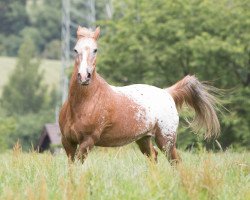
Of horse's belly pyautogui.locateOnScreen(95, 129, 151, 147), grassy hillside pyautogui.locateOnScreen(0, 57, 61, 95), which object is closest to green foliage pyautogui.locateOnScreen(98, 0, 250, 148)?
horse's belly pyautogui.locateOnScreen(95, 129, 151, 147)

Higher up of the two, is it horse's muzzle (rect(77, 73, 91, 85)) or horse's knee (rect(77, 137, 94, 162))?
horse's muzzle (rect(77, 73, 91, 85))

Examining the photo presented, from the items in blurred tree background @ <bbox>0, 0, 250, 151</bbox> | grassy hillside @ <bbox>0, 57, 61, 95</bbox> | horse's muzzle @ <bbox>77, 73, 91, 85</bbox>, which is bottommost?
grassy hillside @ <bbox>0, 57, 61, 95</bbox>

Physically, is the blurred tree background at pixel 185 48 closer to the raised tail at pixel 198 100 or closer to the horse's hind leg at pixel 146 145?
the raised tail at pixel 198 100

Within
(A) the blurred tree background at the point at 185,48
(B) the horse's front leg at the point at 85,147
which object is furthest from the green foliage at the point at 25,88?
(B) the horse's front leg at the point at 85,147

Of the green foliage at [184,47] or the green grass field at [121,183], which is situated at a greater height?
the green grass field at [121,183]

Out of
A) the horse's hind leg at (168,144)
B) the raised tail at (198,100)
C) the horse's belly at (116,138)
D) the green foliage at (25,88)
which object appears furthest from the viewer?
the green foliage at (25,88)

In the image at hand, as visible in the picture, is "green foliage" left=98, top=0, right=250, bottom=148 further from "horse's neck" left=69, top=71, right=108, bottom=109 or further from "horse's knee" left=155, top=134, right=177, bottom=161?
"horse's neck" left=69, top=71, right=108, bottom=109

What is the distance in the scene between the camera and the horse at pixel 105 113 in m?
7.39

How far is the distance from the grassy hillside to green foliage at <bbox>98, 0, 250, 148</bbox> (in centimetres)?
6579

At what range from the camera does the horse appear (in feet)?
24.2

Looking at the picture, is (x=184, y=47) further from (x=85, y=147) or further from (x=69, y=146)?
(x=85, y=147)

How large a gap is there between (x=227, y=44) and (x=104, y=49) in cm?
686

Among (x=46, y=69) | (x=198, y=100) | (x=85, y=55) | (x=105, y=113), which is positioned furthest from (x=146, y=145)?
(x=46, y=69)

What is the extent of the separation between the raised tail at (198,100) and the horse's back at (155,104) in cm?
53
